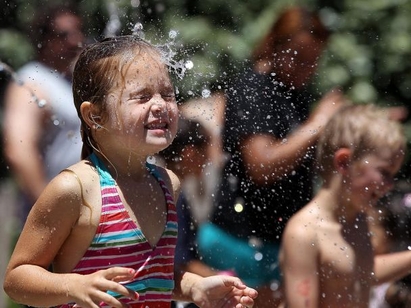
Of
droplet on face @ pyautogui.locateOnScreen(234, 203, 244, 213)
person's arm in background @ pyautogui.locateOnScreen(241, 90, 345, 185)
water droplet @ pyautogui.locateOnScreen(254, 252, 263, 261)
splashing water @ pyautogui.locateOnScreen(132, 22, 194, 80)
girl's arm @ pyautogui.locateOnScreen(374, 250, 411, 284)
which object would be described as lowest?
water droplet @ pyautogui.locateOnScreen(254, 252, 263, 261)

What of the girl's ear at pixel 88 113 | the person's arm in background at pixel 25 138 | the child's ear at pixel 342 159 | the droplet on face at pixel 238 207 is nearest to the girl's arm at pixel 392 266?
the child's ear at pixel 342 159

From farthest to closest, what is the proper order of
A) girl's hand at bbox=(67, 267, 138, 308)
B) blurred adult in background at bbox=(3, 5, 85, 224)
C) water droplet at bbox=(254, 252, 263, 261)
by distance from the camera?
blurred adult in background at bbox=(3, 5, 85, 224) → water droplet at bbox=(254, 252, 263, 261) → girl's hand at bbox=(67, 267, 138, 308)

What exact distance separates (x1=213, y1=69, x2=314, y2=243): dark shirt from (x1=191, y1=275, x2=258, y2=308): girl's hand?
3.33ft

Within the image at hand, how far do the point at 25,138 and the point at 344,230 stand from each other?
1.46 meters

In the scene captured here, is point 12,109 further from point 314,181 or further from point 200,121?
point 314,181

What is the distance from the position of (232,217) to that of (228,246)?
108 mm

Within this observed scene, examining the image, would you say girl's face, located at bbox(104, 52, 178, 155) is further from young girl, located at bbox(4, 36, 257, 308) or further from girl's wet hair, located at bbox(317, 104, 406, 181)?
girl's wet hair, located at bbox(317, 104, 406, 181)

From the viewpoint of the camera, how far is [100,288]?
2.66 meters

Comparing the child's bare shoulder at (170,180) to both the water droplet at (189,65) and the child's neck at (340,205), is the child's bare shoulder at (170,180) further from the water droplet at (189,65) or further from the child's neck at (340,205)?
the water droplet at (189,65)

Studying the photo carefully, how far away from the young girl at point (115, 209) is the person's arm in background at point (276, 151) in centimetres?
93

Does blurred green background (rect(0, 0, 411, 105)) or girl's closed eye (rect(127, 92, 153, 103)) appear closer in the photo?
girl's closed eye (rect(127, 92, 153, 103))

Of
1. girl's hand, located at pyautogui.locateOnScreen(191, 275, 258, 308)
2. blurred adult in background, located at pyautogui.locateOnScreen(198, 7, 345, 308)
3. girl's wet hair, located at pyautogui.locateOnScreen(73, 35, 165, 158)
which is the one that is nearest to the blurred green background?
blurred adult in background, located at pyautogui.locateOnScreen(198, 7, 345, 308)

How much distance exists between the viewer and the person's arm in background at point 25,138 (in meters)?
4.30

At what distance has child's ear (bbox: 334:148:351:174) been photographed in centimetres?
364
